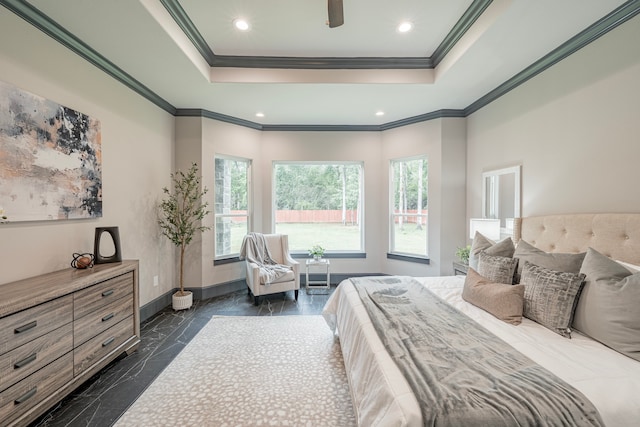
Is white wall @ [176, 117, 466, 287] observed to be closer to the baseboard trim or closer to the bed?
the baseboard trim

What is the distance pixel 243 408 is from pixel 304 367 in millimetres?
595

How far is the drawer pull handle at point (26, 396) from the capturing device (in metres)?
1.48

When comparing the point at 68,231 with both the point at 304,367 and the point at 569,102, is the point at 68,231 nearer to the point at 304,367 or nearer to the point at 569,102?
the point at 304,367

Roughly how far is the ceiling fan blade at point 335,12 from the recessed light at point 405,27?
1034mm

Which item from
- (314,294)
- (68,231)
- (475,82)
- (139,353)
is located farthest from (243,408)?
(475,82)

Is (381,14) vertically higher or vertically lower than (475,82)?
higher

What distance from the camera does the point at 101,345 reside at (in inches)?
81.7

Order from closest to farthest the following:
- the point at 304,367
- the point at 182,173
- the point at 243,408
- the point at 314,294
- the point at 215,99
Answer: the point at 243,408
the point at 304,367
the point at 215,99
the point at 182,173
the point at 314,294

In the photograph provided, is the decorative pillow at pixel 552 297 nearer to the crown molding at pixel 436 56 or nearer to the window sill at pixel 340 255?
the crown molding at pixel 436 56

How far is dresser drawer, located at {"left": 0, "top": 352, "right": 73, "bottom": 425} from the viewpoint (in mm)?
1430

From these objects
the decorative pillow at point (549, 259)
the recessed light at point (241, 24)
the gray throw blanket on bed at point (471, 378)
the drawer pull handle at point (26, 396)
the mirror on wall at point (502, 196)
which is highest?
the recessed light at point (241, 24)

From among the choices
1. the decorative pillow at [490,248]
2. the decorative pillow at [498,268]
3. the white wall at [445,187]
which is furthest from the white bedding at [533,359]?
the white wall at [445,187]

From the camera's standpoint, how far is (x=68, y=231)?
2266 mm

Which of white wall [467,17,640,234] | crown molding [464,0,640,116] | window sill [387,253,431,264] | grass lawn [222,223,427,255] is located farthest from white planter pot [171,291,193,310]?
crown molding [464,0,640,116]
